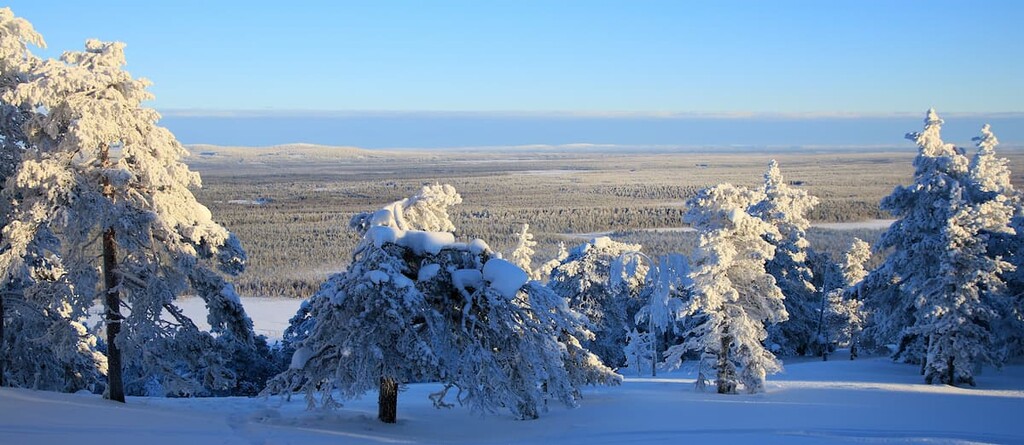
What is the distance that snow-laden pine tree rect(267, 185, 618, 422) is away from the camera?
14562 millimetres

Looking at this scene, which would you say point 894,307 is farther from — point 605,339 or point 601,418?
point 601,418

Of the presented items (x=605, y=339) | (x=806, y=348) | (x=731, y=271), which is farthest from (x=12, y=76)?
(x=806, y=348)

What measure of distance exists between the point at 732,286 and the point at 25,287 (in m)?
18.1

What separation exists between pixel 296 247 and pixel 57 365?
6260 cm

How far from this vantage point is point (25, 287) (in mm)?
16219

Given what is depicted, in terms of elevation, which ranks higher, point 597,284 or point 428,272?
point 428,272

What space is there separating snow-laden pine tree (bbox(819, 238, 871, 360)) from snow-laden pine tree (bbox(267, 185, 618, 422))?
2720 centimetres

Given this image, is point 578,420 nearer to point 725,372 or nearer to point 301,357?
point 301,357

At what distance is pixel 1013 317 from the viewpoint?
2694 centimetres

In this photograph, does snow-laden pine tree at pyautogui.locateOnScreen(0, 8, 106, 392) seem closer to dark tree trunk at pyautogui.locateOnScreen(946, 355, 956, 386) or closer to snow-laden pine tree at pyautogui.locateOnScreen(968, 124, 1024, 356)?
dark tree trunk at pyautogui.locateOnScreen(946, 355, 956, 386)

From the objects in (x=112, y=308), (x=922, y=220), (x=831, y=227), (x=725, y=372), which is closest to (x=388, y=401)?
(x=112, y=308)

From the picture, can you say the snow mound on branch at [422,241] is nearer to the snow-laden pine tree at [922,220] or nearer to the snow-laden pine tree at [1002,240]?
the snow-laden pine tree at [922,220]

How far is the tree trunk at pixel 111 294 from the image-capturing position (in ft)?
48.2

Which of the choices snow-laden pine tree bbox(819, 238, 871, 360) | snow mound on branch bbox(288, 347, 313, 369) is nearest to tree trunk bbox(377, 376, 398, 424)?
snow mound on branch bbox(288, 347, 313, 369)
